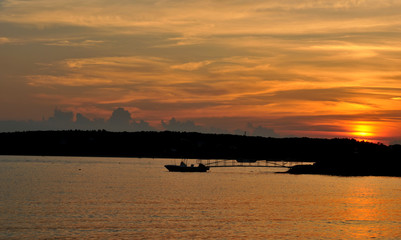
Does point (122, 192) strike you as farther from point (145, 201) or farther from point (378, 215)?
point (378, 215)

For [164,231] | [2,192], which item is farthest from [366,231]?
[2,192]

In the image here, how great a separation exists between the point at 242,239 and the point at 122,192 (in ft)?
199

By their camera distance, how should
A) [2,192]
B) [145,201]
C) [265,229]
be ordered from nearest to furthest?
[265,229] → [145,201] → [2,192]

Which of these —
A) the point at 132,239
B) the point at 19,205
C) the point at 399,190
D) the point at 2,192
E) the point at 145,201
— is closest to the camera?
the point at 132,239

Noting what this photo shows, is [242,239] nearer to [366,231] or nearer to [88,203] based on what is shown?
[366,231]

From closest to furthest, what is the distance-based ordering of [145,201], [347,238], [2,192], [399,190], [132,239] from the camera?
[132,239]
[347,238]
[145,201]
[2,192]
[399,190]

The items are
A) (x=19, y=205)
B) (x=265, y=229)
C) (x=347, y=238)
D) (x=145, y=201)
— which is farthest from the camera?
(x=145, y=201)

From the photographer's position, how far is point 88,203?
96812mm


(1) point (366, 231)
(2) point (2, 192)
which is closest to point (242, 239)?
(1) point (366, 231)

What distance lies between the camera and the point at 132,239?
205ft

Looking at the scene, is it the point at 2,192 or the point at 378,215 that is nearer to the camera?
the point at 378,215

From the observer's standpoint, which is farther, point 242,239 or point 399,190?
point 399,190

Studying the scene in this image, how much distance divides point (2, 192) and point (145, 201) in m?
33.6

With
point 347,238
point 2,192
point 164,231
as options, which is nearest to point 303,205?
point 347,238
